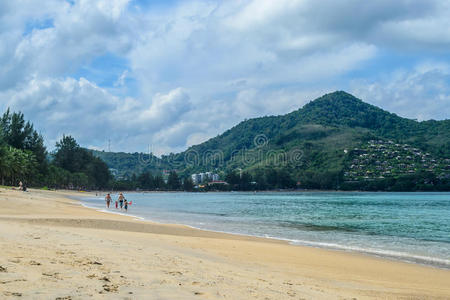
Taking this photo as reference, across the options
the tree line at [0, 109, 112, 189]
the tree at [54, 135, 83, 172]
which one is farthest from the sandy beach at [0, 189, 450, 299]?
the tree at [54, 135, 83, 172]

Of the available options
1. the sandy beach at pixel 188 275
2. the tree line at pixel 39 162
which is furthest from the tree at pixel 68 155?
the sandy beach at pixel 188 275

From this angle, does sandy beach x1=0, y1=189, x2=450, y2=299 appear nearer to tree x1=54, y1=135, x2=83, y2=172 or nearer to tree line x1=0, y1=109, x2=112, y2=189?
tree line x1=0, y1=109, x2=112, y2=189

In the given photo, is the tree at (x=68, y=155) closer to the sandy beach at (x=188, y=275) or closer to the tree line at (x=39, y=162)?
the tree line at (x=39, y=162)

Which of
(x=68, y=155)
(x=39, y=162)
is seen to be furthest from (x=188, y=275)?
(x=68, y=155)

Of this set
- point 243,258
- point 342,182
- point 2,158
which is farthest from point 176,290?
point 342,182

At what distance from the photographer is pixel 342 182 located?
198500 mm

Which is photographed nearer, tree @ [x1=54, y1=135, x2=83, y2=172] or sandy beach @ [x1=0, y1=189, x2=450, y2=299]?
sandy beach @ [x1=0, y1=189, x2=450, y2=299]

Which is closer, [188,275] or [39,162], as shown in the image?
[188,275]

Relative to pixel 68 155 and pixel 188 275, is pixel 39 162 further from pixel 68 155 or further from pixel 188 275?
pixel 188 275

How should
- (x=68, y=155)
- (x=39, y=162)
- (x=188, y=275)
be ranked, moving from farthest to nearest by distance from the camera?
(x=68, y=155) < (x=39, y=162) < (x=188, y=275)

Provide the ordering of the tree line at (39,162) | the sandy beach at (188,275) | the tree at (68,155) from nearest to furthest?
the sandy beach at (188,275)
the tree line at (39,162)
the tree at (68,155)

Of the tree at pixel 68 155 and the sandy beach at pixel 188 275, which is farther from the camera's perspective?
the tree at pixel 68 155

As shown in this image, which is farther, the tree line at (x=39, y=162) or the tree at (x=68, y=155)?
the tree at (x=68, y=155)

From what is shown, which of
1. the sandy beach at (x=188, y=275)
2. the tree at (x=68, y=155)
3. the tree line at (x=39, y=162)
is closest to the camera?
the sandy beach at (x=188, y=275)
